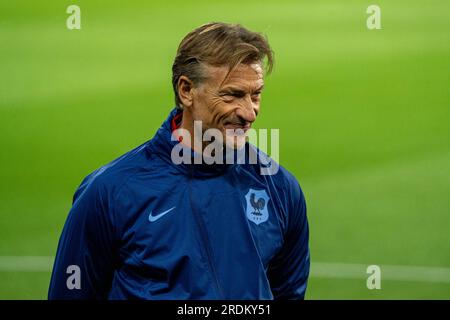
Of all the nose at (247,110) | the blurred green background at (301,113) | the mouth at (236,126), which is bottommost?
the blurred green background at (301,113)

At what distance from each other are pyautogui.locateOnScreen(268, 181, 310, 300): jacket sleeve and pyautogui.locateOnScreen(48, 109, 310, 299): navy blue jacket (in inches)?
2.8

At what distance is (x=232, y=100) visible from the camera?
8.45ft

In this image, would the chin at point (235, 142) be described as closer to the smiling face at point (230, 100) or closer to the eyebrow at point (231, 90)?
the smiling face at point (230, 100)

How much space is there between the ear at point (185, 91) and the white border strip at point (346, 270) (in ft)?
11.4

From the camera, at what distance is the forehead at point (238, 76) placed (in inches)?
100

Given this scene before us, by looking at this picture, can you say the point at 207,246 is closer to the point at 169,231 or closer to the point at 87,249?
the point at 169,231

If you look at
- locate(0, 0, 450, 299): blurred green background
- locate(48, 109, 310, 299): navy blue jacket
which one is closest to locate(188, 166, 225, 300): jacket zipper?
locate(48, 109, 310, 299): navy blue jacket

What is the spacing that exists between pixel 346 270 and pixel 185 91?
11.8 feet

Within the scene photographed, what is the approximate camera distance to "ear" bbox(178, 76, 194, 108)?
2.66m

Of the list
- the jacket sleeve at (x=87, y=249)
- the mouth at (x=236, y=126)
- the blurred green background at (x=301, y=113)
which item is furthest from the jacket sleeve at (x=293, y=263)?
the blurred green background at (x=301, y=113)

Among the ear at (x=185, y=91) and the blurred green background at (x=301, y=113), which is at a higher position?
the ear at (x=185, y=91)

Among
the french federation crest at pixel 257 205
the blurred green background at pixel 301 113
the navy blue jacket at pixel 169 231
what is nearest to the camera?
the navy blue jacket at pixel 169 231

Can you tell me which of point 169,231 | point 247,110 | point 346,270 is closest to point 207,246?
point 169,231
